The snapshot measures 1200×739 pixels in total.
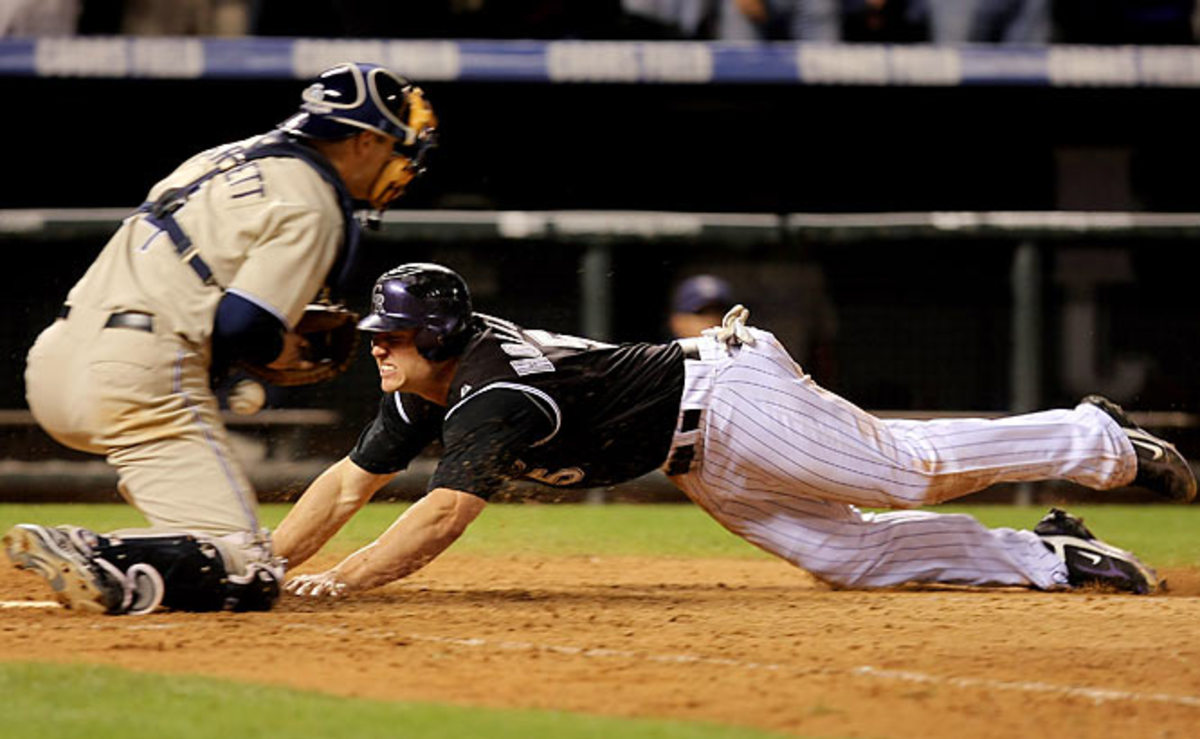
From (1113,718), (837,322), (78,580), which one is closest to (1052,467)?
(1113,718)

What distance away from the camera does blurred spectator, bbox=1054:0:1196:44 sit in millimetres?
9727

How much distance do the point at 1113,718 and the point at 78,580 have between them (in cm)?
236

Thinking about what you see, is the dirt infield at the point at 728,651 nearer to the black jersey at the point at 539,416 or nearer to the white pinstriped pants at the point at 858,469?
the white pinstriped pants at the point at 858,469

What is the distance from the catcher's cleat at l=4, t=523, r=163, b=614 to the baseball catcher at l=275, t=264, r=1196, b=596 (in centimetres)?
57

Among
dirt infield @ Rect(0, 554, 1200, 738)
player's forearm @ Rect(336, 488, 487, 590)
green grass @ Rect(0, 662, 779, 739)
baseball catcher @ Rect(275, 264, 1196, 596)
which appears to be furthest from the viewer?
baseball catcher @ Rect(275, 264, 1196, 596)

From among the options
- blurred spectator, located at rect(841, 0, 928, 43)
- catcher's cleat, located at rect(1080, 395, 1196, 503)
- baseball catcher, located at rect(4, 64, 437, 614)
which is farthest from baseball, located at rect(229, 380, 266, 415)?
blurred spectator, located at rect(841, 0, 928, 43)

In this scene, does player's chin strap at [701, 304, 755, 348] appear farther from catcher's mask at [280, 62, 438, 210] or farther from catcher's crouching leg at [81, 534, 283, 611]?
catcher's crouching leg at [81, 534, 283, 611]

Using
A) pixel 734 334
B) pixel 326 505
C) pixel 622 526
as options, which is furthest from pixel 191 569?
pixel 622 526

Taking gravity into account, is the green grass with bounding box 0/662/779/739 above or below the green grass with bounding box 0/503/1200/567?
above

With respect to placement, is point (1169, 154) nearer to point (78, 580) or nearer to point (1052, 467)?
point (1052, 467)

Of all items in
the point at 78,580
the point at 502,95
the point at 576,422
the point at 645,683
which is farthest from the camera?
the point at 502,95

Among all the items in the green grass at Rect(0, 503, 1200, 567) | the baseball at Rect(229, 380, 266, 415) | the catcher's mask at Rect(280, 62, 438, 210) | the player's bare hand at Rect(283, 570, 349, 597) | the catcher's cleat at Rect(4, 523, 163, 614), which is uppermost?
the catcher's mask at Rect(280, 62, 438, 210)

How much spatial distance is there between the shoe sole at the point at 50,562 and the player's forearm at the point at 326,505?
893mm

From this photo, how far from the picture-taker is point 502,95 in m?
9.81
